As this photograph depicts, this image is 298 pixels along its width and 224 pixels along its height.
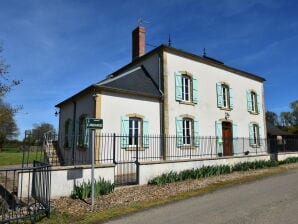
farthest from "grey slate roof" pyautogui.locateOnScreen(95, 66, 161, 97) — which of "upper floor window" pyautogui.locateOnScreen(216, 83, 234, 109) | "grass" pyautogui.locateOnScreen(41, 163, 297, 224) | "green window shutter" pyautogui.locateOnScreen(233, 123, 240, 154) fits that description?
"green window shutter" pyautogui.locateOnScreen(233, 123, 240, 154)

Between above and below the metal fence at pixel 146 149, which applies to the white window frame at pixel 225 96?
above

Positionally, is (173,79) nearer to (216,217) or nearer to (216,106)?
(216,106)

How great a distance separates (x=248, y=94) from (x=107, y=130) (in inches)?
497

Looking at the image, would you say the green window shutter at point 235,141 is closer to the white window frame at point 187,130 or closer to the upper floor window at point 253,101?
the upper floor window at point 253,101

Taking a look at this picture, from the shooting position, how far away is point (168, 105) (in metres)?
15.0

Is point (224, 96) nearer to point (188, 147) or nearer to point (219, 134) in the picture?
point (219, 134)

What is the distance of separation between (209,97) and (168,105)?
3.88m

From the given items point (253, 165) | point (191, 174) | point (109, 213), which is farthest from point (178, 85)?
point (109, 213)

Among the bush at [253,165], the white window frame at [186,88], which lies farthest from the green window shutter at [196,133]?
the bush at [253,165]

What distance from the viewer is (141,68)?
16.9 metres

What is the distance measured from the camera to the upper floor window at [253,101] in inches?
812

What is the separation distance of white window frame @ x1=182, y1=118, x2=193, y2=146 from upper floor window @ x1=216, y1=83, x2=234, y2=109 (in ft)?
10.7

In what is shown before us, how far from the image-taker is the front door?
17953 mm

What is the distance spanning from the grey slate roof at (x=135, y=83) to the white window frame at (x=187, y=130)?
253 cm
